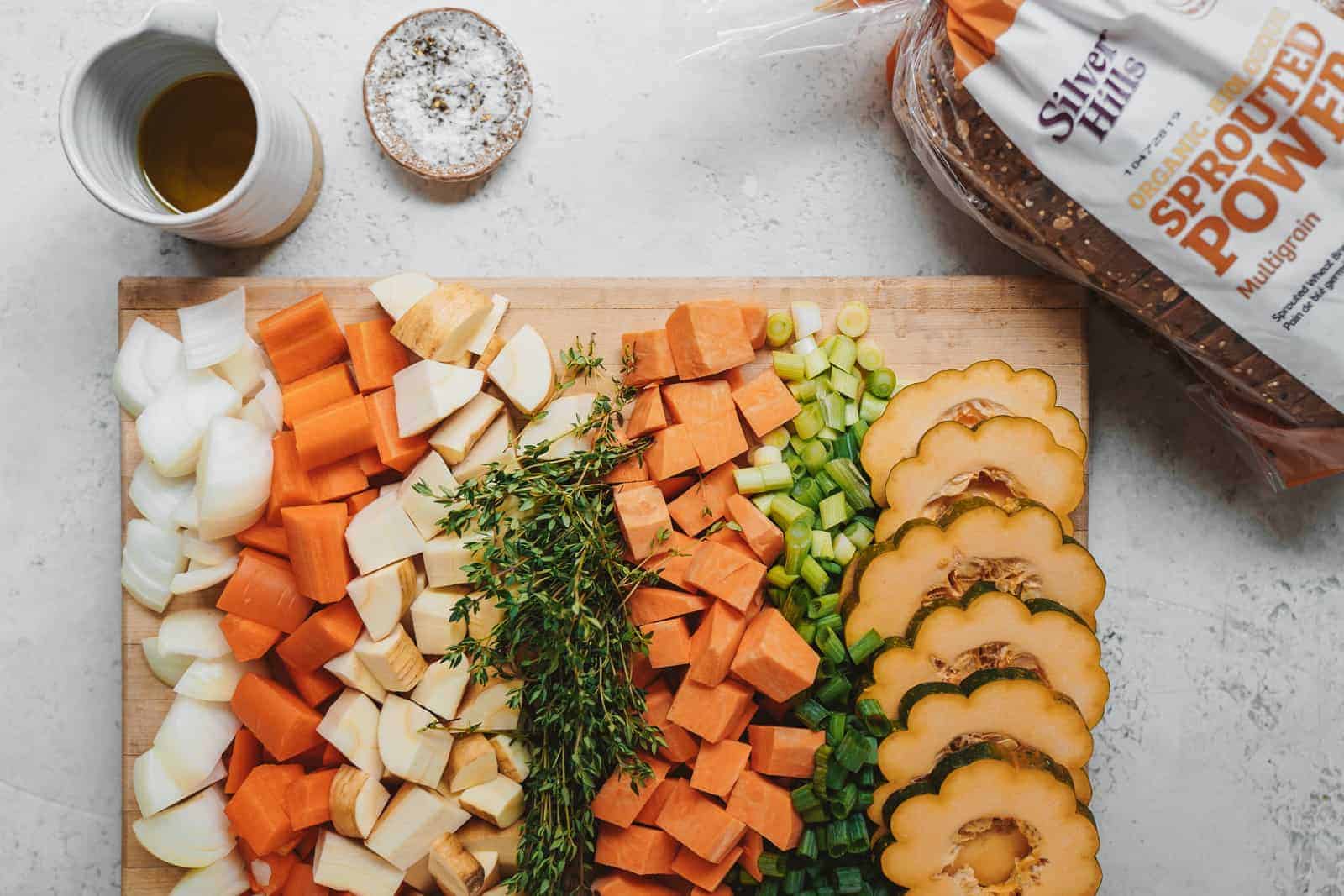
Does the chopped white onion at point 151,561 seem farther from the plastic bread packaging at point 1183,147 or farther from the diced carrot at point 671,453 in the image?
the plastic bread packaging at point 1183,147

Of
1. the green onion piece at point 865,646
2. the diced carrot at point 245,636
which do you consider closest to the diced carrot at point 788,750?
the green onion piece at point 865,646

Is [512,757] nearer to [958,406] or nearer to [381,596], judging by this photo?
[381,596]

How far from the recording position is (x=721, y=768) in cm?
190

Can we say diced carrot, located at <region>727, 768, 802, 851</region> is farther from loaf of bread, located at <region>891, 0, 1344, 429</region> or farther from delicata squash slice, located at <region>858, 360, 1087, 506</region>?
loaf of bread, located at <region>891, 0, 1344, 429</region>

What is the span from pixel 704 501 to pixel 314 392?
903mm

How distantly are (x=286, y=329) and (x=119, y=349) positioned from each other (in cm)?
45

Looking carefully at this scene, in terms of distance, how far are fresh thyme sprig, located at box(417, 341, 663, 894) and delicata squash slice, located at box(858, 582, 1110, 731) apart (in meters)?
0.53

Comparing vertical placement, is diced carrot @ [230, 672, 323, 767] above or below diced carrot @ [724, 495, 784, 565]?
below

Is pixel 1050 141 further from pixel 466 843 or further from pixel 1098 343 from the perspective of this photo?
pixel 466 843

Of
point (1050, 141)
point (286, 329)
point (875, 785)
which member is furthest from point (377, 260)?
point (875, 785)

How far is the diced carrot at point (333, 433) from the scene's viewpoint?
1944 mm

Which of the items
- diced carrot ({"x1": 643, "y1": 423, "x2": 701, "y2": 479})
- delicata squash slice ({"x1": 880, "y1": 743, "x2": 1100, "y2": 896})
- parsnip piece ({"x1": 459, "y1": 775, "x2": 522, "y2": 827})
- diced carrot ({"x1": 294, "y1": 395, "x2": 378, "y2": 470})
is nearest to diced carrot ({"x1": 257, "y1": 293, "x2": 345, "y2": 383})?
diced carrot ({"x1": 294, "y1": 395, "x2": 378, "y2": 470})

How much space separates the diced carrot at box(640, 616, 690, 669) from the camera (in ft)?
6.31

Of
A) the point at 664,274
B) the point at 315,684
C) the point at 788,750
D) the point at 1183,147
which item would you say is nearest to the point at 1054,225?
the point at 1183,147
